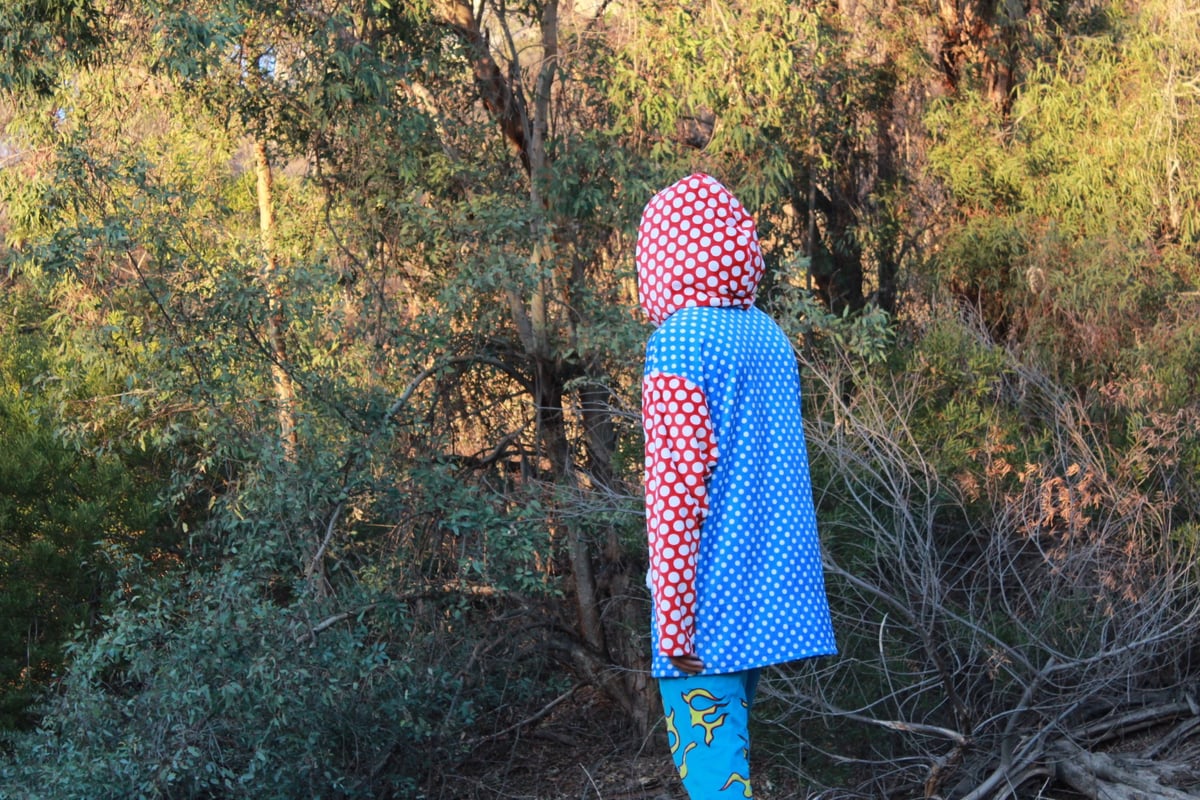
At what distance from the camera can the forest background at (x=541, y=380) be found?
5133 mm

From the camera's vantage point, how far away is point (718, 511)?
273cm

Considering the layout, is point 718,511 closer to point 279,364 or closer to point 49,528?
point 279,364

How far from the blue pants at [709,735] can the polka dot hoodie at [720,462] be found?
0.06 metres

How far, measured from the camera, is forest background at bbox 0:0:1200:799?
5.13 metres

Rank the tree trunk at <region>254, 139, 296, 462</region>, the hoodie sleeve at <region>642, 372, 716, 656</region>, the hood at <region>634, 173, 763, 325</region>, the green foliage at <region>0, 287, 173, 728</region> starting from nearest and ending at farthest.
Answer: the hoodie sleeve at <region>642, 372, 716, 656</region>, the hood at <region>634, 173, 763, 325</region>, the tree trunk at <region>254, 139, 296, 462</region>, the green foliage at <region>0, 287, 173, 728</region>

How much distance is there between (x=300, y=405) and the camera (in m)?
6.11

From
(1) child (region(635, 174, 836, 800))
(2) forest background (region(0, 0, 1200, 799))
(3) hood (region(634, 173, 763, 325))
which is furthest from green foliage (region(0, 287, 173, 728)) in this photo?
(1) child (region(635, 174, 836, 800))

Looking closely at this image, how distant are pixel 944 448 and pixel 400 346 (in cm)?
289

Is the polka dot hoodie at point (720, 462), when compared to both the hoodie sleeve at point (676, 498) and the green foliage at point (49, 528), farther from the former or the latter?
the green foliage at point (49, 528)

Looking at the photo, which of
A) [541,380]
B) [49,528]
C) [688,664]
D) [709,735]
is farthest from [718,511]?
[49,528]

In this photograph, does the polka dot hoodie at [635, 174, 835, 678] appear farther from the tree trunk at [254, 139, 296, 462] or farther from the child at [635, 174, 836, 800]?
the tree trunk at [254, 139, 296, 462]

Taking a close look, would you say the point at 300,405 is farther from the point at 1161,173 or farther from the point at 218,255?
the point at 1161,173

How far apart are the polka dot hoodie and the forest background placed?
82.8 inches

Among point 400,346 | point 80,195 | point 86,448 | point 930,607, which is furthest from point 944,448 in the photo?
point 86,448
